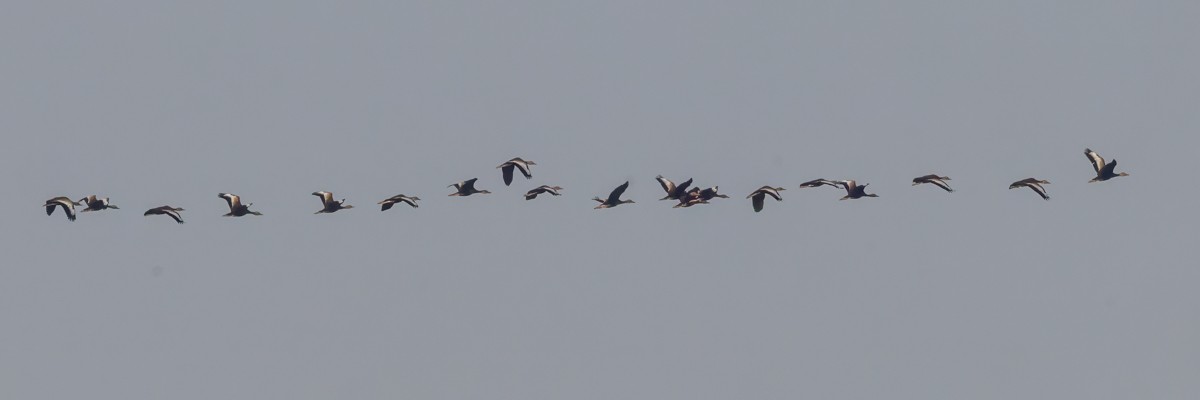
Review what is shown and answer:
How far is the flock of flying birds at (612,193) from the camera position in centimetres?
9269

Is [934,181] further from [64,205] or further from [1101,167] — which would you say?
[64,205]

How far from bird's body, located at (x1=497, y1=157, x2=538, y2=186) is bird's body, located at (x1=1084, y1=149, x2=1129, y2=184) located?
26.3 meters

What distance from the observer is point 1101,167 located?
316 ft

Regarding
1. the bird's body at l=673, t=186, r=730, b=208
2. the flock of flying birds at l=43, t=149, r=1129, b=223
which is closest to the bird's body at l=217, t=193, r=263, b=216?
the flock of flying birds at l=43, t=149, r=1129, b=223

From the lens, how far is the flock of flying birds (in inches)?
3649

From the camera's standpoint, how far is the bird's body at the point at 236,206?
94625 millimetres

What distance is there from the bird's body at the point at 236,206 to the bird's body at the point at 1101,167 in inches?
1553

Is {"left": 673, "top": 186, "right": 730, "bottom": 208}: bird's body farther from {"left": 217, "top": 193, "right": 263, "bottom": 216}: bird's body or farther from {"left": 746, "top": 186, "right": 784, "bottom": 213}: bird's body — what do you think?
{"left": 217, "top": 193, "right": 263, "bottom": 216}: bird's body

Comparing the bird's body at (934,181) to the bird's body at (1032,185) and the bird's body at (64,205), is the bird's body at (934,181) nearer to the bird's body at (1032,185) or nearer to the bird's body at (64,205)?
the bird's body at (1032,185)

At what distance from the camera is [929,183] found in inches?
3733

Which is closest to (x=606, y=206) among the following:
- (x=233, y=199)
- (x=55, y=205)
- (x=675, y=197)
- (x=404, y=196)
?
(x=675, y=197)

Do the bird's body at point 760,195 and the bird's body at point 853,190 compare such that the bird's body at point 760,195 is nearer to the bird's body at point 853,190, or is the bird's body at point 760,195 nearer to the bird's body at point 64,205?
the bird's body at point 853,190

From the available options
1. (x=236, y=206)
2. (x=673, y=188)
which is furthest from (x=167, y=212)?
(x=673, y=188)

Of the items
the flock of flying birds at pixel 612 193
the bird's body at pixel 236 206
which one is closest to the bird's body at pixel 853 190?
the flock of flying birds at pixel 612 193
